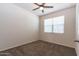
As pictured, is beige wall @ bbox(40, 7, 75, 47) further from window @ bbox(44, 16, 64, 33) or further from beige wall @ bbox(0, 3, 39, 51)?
beige wall @ bbox(0, 3, 39, 51)

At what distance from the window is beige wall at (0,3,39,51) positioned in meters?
0.56

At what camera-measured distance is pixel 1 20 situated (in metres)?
3.34

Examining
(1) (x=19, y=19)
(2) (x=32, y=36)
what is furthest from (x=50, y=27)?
(1) (x=19, y=19)

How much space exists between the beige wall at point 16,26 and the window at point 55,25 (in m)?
0.56

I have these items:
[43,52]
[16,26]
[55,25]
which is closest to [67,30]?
[55,25]

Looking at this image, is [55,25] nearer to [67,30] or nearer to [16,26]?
[67,30]

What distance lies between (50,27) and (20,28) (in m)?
1.47

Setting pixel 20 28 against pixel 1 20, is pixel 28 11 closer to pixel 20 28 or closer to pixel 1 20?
pixel 20 28

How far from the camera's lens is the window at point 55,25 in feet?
12.1

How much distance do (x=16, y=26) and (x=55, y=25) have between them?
70.8 inches

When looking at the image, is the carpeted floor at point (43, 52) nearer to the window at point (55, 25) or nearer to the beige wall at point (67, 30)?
the beige wall at point (67, 30)

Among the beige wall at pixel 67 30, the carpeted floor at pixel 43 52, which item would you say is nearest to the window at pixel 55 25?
the beige wall at pixel 67 30

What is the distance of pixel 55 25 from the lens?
3988 millimetres

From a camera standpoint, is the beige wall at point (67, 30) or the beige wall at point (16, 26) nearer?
the beige wall at point (67, 30)
